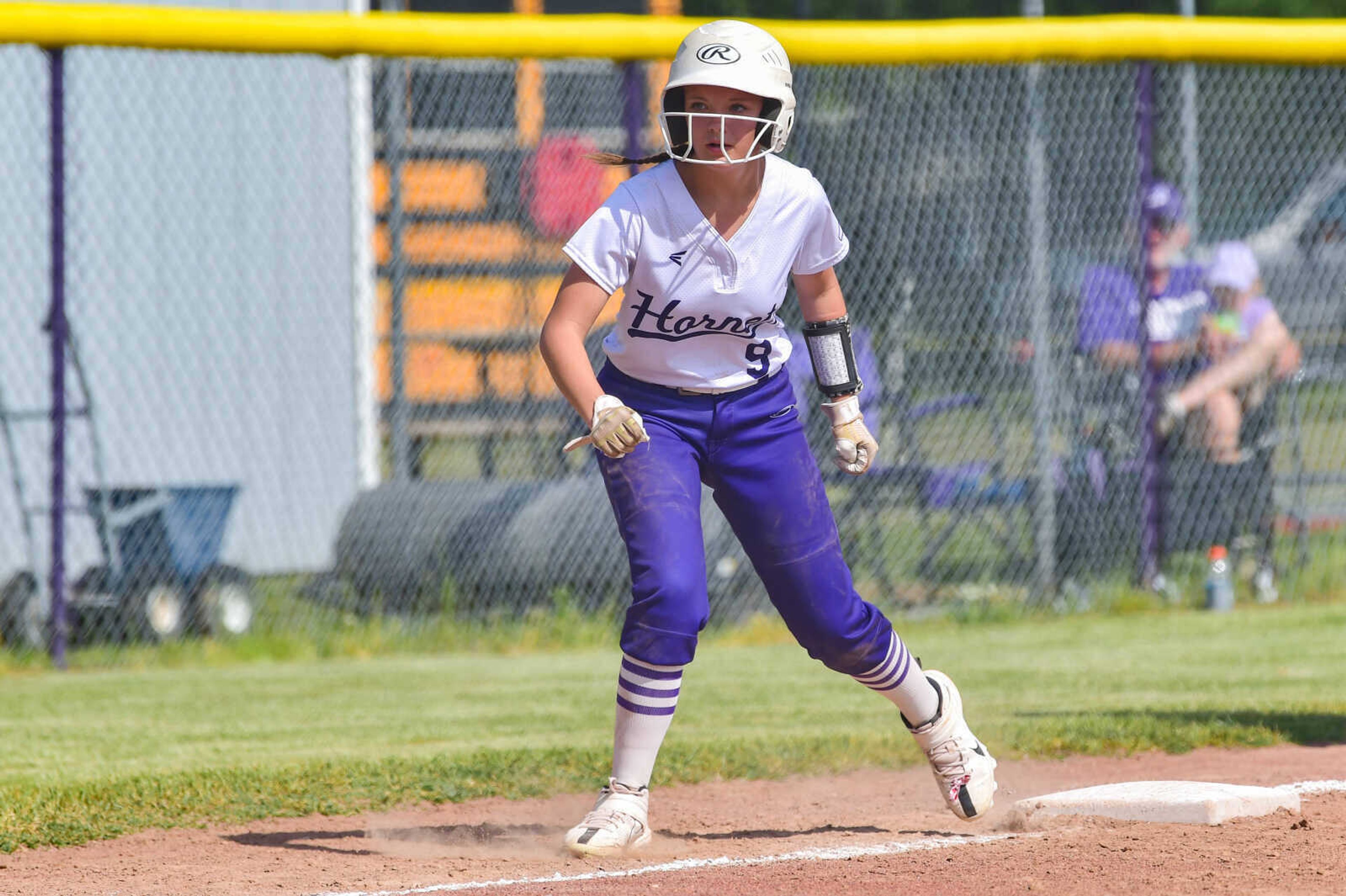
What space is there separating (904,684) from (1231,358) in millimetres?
5397

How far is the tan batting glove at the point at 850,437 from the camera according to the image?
14.6 feet

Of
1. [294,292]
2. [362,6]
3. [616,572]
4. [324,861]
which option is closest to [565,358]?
[324,861]

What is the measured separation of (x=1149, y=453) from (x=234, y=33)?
16.6 ft

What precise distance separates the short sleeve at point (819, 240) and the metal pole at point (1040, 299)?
186 inches

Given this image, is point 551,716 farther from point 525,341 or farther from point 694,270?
point 525,341

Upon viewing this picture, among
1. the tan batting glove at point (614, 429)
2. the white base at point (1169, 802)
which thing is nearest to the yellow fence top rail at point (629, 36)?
the tan batting glove at point (614, 429)

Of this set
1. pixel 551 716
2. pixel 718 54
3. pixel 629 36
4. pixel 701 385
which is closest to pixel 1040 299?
pixel 629 36

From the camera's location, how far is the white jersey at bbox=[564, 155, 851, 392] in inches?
162

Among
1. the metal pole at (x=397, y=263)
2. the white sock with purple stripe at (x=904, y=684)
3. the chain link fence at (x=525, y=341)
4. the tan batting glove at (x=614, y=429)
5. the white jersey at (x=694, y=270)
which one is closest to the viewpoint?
the tan batting glove at (x=614, y=429)

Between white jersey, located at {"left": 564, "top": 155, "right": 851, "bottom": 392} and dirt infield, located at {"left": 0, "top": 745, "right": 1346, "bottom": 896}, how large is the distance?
1.19m

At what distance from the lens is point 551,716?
6461 millimetres

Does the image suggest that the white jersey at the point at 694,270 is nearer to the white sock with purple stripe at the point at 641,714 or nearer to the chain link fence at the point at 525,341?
the white sock with purple stripe at the point at 641,714

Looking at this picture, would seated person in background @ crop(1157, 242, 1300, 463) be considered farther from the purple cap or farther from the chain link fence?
the purple cap

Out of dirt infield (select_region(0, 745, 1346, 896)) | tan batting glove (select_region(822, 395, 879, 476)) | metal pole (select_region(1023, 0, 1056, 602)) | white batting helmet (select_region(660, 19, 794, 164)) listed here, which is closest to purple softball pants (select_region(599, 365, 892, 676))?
tan batting glove (select_region(822, 395, 879, 476))
